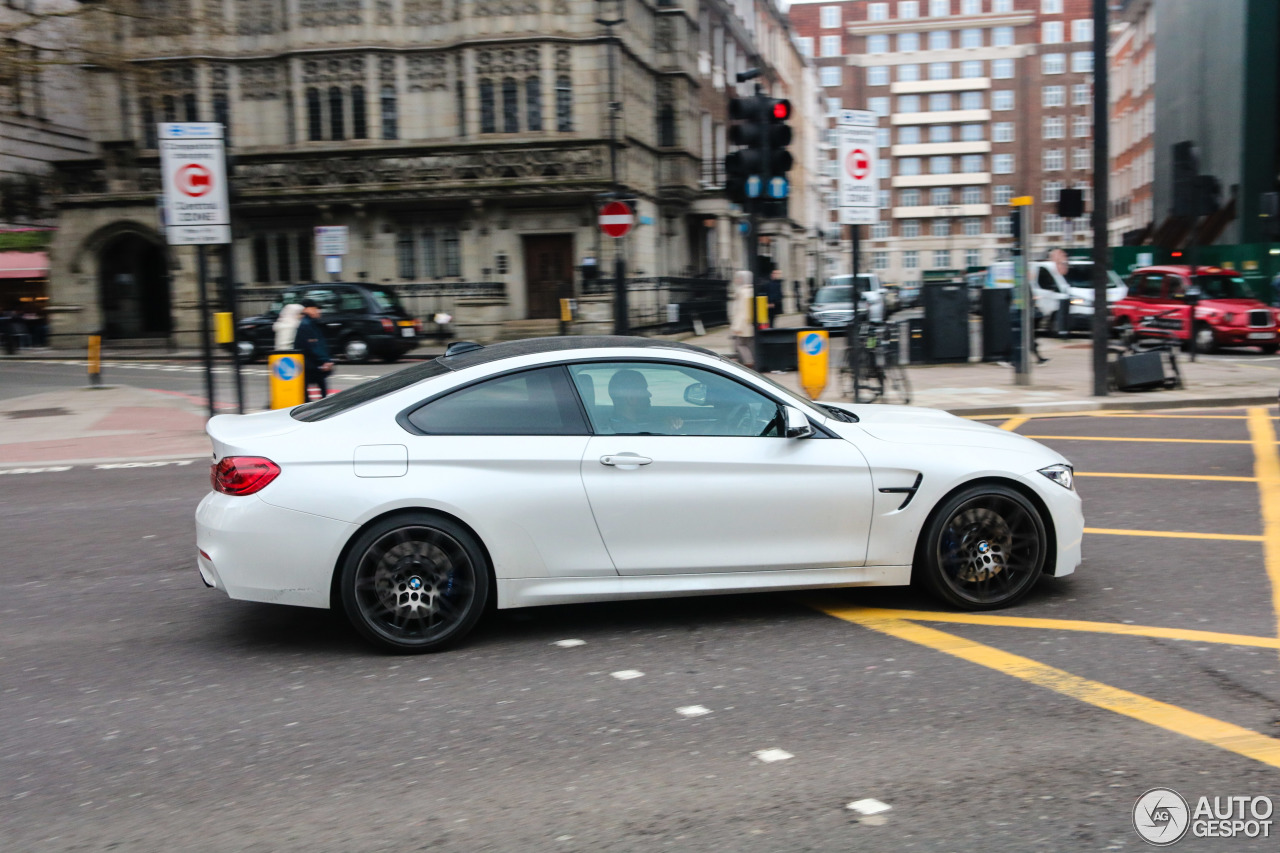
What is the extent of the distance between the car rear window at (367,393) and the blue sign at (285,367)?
28.5 feet

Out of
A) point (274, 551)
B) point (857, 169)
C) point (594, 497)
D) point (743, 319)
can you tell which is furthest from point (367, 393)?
point (743, 319)

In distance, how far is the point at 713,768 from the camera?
13.0ft

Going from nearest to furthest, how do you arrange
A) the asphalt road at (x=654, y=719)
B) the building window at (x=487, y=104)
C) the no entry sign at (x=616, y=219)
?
1. the asphalt road at (x=654, y=719)
2. the no entry sign at (x=616, y=219)
3. the building window at (x=487, y=104)

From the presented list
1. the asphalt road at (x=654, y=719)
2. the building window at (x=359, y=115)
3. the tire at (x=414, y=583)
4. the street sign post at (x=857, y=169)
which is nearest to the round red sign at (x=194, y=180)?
the street sign post at (x=857, y=169)

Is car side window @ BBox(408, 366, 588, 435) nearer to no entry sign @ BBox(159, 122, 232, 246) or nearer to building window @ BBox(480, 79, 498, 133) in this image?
no entry sign @ BBox(159, 122, 232, 246)

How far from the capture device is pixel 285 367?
14.3m

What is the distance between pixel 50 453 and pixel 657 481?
10.5m

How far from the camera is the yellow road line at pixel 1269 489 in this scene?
6.39 metres

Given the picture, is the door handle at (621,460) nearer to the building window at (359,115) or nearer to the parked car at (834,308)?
the parked car at (834,308)

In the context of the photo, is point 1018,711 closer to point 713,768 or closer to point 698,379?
point 713,768

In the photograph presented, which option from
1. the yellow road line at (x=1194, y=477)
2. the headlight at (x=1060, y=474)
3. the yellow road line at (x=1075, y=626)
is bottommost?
the yellow road line at (x=1075, y=626)

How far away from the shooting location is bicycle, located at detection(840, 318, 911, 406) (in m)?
15.3

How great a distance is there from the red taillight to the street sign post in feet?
34.3

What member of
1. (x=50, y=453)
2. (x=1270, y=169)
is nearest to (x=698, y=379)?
(x=50, y=453)
